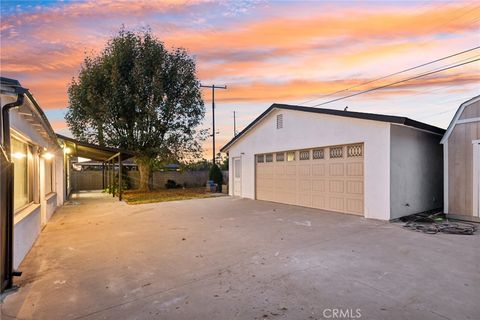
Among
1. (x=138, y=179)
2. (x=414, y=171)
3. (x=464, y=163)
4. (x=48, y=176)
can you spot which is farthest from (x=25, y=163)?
(x=138, y=179)

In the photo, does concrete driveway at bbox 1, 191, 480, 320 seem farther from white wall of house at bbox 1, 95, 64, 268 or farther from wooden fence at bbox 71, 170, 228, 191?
wooden fence at bbox 71, 170, 228, 191

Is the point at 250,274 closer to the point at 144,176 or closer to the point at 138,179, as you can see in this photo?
the point at 144,176

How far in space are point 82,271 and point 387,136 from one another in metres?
8.15

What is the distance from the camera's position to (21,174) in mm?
5871

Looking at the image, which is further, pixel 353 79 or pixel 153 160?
pixel 153 160

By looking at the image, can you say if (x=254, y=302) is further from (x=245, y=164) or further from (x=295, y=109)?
(x=245, y=164)

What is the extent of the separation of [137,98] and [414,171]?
608 inches

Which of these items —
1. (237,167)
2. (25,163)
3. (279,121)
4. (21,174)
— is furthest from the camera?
(237,167)

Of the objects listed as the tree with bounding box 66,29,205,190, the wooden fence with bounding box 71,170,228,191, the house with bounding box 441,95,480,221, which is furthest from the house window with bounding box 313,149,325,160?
the wooden fence with bounding box 71,170,228,191

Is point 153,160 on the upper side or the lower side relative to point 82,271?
upper

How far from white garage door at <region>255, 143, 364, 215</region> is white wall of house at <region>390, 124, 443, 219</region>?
38.5 inches

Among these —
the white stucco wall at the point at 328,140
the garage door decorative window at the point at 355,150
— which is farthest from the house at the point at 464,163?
the garage door decorative window at the point at 355,150

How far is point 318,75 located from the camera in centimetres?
1366

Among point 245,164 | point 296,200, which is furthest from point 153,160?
point 296,200
